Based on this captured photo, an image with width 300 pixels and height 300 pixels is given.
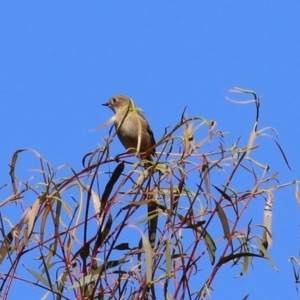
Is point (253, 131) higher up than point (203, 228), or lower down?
higher up

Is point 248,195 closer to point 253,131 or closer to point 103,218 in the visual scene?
point 253,131

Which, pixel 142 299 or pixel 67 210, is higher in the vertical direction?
pixel 67 210

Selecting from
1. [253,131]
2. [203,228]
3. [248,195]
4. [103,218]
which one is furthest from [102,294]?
[253,131]

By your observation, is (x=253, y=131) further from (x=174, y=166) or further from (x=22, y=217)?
(x=22, y=217)

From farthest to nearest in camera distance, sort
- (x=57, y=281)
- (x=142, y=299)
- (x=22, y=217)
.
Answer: (x=22, y=217) → (x=57, y=281) → (x=142, y=299)

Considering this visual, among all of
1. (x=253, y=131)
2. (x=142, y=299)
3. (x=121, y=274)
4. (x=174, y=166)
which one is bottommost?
(x=142, y=299)

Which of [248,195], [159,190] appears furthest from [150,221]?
[248,195]

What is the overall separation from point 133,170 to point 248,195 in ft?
A: 1.17

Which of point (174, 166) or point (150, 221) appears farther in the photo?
point (150, 221)

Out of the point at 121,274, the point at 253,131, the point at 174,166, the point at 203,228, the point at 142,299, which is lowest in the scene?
the point at 142,299

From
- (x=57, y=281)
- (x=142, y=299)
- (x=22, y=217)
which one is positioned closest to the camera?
(x=142, y=299)

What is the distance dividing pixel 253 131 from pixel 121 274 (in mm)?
592

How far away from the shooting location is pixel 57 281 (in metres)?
2.11

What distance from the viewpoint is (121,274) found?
84.8 inches
